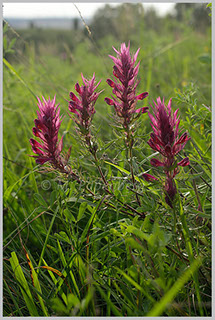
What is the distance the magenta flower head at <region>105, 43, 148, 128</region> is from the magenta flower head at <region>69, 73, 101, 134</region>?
72 mm

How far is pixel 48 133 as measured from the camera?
4.06 feet

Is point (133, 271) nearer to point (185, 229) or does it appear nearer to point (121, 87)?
point (185, 229)

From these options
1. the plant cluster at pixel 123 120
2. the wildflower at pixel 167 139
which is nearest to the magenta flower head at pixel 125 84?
the plant cluster at pixel 123 120

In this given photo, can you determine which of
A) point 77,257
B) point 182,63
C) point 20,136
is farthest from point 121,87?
point 182,63

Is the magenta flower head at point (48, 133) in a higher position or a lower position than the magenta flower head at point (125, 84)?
lower

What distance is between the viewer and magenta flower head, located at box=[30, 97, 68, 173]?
1.22 meters

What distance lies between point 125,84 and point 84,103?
17 centimetres

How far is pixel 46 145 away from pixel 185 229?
624 mm

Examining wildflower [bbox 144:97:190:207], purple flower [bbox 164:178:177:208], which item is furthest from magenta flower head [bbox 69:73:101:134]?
purple flower [bbox 164:178:177:208]

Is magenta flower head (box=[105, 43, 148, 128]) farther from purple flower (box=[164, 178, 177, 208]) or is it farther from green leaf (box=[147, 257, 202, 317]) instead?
green leaf (box=[147, 257, 202, 317])

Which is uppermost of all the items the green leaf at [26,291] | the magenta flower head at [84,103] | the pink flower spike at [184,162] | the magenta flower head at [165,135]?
the magenta flower head at [84,103]

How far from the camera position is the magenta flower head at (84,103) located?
1.22 m

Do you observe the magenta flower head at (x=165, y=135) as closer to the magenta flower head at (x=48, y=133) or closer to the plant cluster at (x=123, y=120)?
the plant cluster at (x=123, y=120)

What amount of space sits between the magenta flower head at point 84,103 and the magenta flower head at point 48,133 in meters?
0.08
